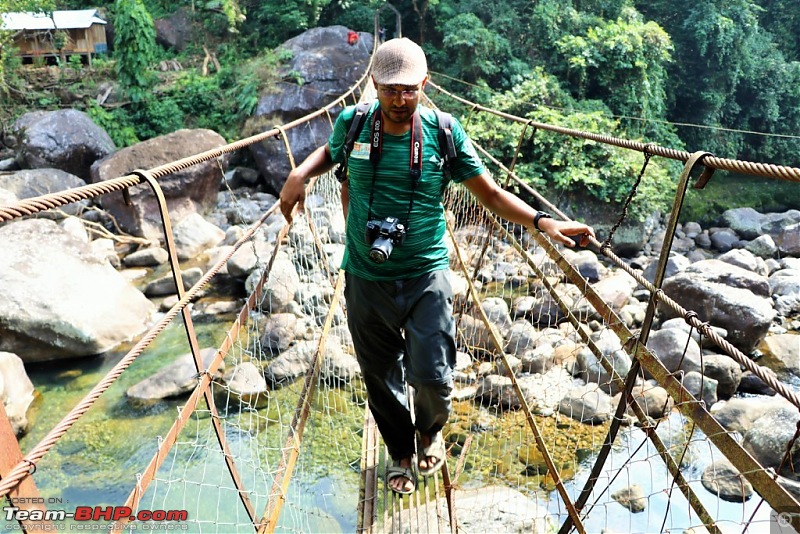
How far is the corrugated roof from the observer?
9.92 metres

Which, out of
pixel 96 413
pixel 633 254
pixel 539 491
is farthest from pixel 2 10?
pixel 539 491

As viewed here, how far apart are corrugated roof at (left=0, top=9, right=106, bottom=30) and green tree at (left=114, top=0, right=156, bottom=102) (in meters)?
2.13

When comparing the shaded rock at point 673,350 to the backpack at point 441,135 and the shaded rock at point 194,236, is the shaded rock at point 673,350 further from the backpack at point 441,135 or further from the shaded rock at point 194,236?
the shaded rock at point 194,236

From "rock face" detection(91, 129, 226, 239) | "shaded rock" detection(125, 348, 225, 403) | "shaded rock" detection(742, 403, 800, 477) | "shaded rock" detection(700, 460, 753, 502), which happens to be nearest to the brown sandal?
"shaded rock" detection(700, 460, 753, 502)

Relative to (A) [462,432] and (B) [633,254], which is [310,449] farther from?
(B) [633,254]

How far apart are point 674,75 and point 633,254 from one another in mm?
3829

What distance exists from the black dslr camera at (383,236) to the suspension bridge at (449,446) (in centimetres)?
38

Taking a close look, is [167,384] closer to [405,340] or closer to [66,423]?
[405,340]

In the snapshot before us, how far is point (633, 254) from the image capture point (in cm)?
697

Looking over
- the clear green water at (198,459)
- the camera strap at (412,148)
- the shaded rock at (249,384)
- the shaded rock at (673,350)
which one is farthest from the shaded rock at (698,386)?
the camera strap at (412,148)

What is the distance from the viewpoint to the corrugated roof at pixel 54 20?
9.92 meters

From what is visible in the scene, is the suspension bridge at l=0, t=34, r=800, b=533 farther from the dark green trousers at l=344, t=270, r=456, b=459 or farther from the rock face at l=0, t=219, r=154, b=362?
the rock face at l=0, t=219, r=154, b=362

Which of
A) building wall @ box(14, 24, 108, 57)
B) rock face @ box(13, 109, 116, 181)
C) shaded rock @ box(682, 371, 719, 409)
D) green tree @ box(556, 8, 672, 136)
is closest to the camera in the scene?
shaded rock @ box(682, 371, 719, 409)

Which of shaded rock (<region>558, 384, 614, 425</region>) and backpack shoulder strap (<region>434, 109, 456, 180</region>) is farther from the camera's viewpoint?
shaded rock (<region>558, 384, 614, 425</region>)
